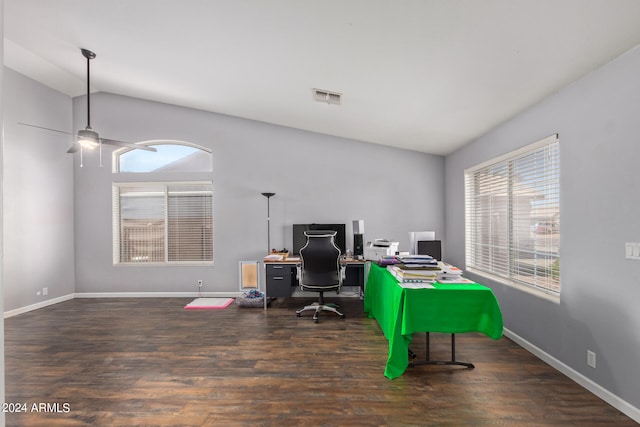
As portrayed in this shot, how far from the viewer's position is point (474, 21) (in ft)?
6.25

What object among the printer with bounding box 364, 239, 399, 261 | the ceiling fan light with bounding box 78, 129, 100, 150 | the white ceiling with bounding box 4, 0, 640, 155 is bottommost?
the printer with bounding box 364, 239, 399, 261

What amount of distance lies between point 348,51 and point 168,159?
13.6ft

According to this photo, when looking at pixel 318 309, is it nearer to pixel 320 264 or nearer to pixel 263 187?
pixel 320 264

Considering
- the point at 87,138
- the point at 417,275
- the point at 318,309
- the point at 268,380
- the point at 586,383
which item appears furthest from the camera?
the point at 318,309

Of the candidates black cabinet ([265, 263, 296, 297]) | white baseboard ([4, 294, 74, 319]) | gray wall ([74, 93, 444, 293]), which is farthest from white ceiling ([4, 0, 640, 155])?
white baseboard ([4, 294, 74, 319])

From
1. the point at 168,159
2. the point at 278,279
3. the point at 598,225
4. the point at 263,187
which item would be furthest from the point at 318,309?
the point at 168,159

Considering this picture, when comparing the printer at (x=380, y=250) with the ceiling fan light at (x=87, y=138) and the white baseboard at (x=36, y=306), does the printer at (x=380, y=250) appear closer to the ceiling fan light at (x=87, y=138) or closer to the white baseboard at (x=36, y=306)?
the ceiling fan light at (x=87, y=138)

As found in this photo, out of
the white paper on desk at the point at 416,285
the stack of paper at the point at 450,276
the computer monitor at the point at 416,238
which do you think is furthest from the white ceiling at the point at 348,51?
the white paper on desk at the point at 416,285

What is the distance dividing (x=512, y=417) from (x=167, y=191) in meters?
5.64

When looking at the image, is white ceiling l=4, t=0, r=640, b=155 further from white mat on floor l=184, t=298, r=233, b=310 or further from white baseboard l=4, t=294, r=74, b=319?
white baseboard l=4, t=294, r=74, b=319

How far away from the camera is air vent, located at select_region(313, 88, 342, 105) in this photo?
3428 mm

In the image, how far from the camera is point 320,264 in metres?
3.91

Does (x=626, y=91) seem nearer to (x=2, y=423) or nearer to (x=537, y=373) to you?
(x=537, y=373)

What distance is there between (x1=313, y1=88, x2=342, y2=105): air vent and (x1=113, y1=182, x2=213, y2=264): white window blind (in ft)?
9.18
